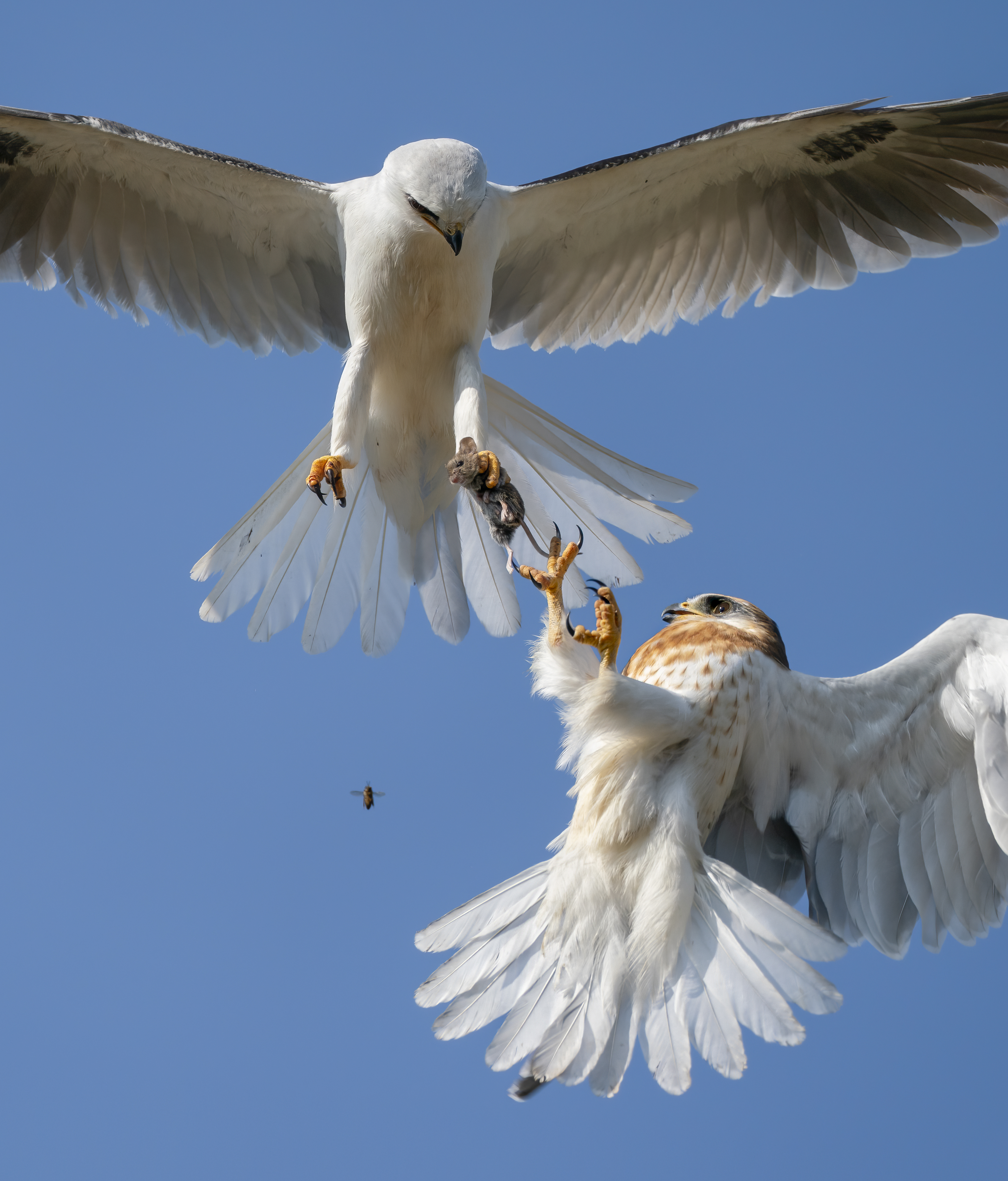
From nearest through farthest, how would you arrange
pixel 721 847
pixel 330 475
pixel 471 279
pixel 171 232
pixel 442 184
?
pixel 442 184, pixel 330 475, pixel 471 279, pixel 721 847, pixel 171 232

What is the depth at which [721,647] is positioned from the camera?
5.45 m

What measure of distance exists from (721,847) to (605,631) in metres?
1.13

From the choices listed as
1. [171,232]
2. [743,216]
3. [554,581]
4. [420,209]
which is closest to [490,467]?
[554,581]

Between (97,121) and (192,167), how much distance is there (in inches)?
14.8

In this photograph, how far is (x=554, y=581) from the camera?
16.7 ft

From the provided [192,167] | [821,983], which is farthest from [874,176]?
[821,983]

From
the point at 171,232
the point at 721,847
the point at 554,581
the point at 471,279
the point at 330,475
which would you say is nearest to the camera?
the point at 554,581

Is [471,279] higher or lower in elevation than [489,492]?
higher

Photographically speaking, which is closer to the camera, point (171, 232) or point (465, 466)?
point (465, 466)

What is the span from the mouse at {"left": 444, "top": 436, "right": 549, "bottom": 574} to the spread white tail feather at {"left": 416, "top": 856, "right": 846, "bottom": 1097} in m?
1.25

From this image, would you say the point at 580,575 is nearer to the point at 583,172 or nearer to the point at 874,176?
the point at 583,172

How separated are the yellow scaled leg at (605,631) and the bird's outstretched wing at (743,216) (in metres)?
1.69

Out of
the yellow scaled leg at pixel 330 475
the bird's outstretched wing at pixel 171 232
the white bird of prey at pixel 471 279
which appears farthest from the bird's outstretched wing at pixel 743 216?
the yellow scaled leg at pixel 330 475

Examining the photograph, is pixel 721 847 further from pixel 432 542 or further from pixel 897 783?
pixel 432 542
